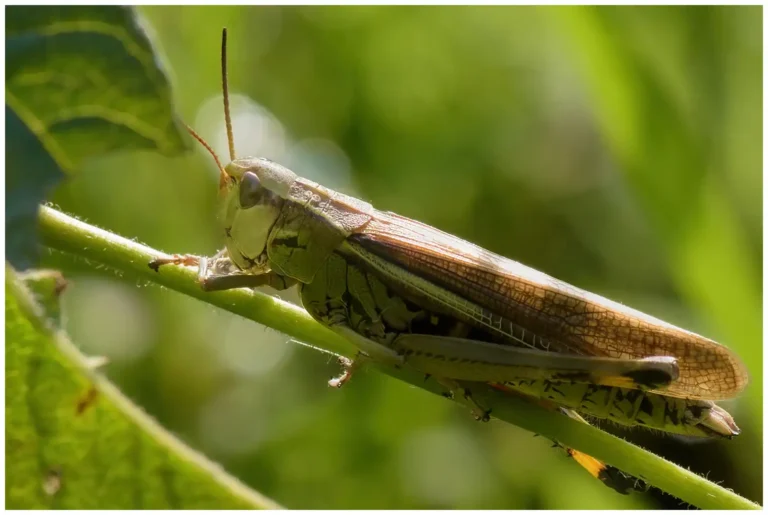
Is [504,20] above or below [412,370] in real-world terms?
above

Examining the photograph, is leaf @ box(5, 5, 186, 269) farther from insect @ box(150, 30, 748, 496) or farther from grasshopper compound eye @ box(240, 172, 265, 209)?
grasshopper compound eye @ box(240, 172, 265, 209)

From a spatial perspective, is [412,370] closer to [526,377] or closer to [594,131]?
[526,377]

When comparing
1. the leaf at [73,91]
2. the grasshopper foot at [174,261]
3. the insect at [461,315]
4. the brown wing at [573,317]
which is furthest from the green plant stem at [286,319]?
the brown wing at [573,317]

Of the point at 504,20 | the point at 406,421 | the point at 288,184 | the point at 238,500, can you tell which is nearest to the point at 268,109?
the point at 504,20

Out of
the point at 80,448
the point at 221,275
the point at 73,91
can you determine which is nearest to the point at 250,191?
the point at 221,275

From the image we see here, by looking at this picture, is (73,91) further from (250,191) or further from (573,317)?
(573,317)

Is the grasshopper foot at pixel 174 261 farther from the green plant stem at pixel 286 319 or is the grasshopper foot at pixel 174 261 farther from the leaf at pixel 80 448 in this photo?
the leaf at pixel 80 448
